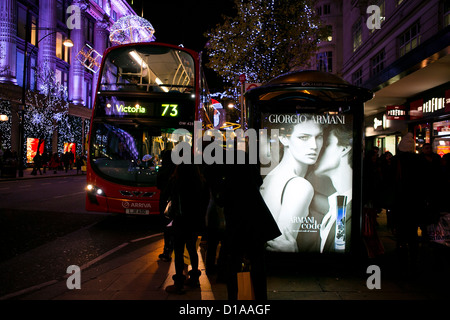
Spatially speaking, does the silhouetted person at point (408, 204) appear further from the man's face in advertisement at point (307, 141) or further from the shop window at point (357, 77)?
the shop window at point (357, 77)

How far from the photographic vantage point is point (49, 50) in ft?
103

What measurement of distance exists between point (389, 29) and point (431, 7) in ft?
14.2

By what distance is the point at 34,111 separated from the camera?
27859mm

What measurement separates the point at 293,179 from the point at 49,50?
33.0m

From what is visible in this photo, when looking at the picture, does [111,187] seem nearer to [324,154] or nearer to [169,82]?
[169,82]

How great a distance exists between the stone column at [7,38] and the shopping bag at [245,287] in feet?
91.8

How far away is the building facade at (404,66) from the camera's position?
35.7ft

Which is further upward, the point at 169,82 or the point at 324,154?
the point at 169,82

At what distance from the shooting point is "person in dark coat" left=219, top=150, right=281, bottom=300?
11.2ft

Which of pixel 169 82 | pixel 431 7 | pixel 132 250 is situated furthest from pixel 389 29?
pixel 132 250

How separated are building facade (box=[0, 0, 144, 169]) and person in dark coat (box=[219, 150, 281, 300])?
57.2 ft
